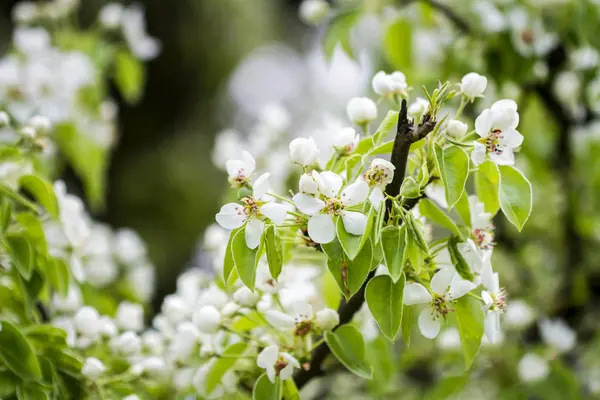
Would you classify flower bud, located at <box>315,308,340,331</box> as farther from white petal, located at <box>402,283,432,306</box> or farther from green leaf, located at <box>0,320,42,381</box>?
green leaf, located at <box>0,320,42,381</box>

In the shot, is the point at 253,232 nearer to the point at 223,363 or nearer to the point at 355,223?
the point at 355,223

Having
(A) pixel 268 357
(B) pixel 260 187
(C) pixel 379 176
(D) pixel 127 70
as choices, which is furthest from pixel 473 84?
(D) pixel 127 70

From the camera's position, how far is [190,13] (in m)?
3.23

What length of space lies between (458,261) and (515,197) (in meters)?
0.10

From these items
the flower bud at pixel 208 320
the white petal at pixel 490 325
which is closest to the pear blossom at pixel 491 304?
the white petal at pixel 490 325

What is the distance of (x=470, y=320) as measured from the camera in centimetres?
77

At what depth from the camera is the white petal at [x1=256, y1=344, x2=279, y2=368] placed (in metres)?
0.81

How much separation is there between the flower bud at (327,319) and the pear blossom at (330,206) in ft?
0.52

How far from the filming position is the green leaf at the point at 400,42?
144cm

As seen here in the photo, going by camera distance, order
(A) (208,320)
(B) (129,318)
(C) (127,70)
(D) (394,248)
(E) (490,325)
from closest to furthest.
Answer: (D) (394,248) < (E) (490,325) < (A) (208,320) < (B) (129,318) < (C) (127,70)

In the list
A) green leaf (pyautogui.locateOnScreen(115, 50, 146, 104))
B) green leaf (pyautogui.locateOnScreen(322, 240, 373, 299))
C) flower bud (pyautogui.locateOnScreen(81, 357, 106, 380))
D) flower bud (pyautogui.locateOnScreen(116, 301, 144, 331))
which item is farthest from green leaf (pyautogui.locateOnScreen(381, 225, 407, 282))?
green leaf (pyautogui.locateOnScreen(115, 50, 146, 104))

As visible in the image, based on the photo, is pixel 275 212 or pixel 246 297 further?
pixel 246 297

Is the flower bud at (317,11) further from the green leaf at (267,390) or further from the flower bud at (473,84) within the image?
the green leaf at (267,390)

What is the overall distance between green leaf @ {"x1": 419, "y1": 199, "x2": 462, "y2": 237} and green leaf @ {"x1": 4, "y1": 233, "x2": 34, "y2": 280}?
52 centimetres
